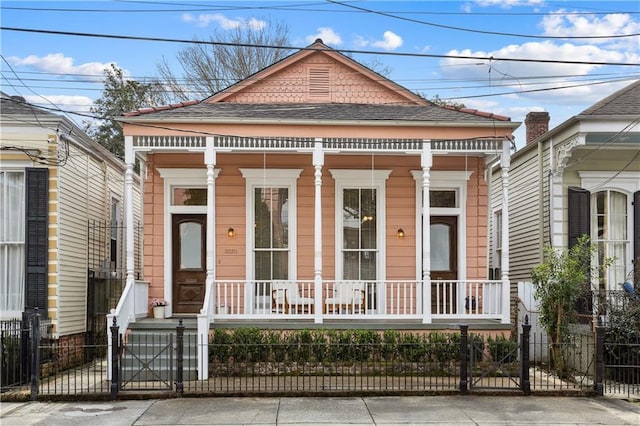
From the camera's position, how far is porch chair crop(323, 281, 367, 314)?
537 inches

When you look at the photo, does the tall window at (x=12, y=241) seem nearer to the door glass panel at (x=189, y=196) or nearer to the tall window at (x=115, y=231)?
the door glass panel at (x=189, y=196)

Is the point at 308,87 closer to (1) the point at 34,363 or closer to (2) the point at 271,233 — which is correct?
(2) the point at 271,233

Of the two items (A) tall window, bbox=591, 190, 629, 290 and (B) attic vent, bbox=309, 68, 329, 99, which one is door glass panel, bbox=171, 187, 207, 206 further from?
(A) tall window, bbox=591, 190, 629, 290

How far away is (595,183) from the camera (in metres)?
14.9

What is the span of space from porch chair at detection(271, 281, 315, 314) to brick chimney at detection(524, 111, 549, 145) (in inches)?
330

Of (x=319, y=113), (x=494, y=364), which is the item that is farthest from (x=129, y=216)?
(x=494, y=364)

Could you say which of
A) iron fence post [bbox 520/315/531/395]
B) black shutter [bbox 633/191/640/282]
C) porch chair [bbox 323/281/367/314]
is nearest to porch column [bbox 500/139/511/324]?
iron fence post [bbox 520/315/531/395]

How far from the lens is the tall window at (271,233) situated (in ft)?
48.1

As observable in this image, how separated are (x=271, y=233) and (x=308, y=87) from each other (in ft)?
11.9

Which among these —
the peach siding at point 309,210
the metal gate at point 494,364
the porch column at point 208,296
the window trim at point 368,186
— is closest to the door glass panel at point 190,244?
the peach siding at point 309,210

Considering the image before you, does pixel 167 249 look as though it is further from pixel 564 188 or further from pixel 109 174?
pixel 564 188

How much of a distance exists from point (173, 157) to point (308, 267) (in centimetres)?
368

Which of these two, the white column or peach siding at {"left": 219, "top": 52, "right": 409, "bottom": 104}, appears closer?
the white column

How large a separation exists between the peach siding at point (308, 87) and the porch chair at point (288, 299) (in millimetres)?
4380
